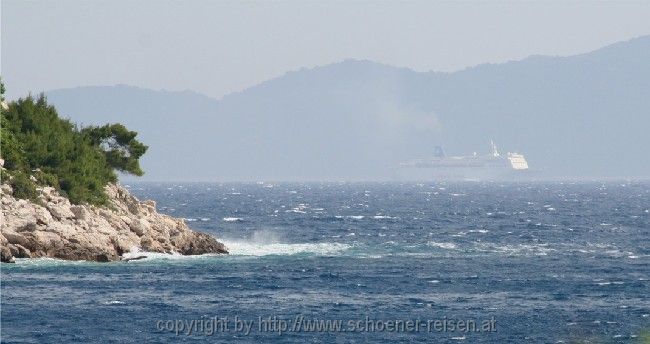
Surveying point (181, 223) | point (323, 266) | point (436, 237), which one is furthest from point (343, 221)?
point (323, 266)

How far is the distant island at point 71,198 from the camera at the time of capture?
232 ft

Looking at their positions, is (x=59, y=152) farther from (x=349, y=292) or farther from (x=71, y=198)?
(x=349, y=292)

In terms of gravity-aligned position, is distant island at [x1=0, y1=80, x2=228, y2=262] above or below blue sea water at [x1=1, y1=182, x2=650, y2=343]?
above

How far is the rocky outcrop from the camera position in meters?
69.8

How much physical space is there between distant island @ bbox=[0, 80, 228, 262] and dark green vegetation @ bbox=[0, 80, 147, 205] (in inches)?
2.4

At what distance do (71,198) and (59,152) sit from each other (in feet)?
16.9

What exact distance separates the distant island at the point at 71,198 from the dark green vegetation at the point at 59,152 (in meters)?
0.06

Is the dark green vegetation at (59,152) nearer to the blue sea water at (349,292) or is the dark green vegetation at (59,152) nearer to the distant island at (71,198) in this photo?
the distant island at (71,198)

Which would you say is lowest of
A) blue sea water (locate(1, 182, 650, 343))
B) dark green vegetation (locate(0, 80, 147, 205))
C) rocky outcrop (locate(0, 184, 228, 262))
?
blue sea water (locate(1, 182, 650, 343))

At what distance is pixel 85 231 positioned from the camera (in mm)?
72750

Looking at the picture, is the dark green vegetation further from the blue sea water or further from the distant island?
the blue sea water

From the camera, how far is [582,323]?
5206 cm

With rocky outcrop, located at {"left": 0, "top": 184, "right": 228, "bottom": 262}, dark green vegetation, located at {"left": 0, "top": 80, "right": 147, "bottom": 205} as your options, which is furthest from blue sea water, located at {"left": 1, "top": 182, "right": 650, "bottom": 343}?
dark green vegetation, located at {"left": 0, "top": 80, "right": 147, "bottom": 205}

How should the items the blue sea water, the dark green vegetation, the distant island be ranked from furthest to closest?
the dark green vegetation → the distant island → the blue sea water
